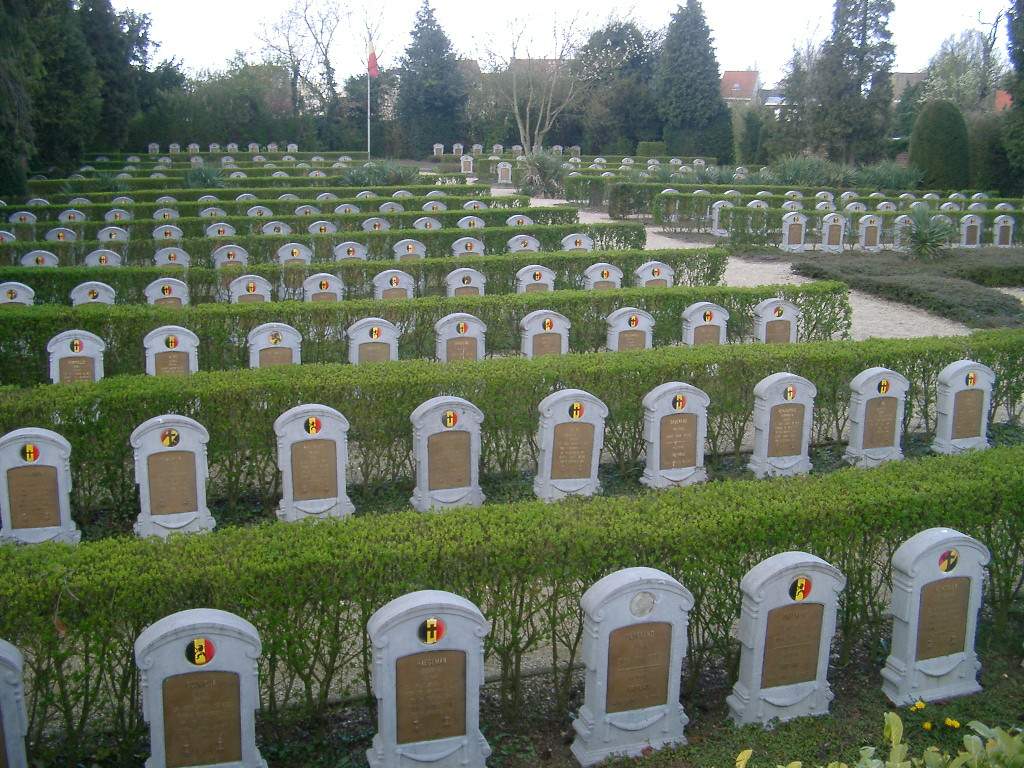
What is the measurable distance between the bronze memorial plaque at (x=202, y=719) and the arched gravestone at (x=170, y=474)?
3.31 metres

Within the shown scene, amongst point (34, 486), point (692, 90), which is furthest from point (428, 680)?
point (692, 90)

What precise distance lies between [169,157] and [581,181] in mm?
22310

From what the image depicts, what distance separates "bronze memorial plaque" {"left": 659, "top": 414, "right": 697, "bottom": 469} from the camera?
29.3 ft

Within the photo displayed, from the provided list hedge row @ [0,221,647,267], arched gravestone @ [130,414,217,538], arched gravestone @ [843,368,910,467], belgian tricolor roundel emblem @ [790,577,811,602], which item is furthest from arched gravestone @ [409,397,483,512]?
hedge row @ [0,221,647,267]

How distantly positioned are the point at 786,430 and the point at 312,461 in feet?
15.1

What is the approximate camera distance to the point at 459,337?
459 inches

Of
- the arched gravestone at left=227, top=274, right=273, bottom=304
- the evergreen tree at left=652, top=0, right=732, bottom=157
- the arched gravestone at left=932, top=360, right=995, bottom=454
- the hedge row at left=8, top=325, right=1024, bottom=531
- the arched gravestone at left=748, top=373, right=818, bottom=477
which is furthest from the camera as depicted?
the evergreen tree at left=652, top=0, right=732, bottom=157

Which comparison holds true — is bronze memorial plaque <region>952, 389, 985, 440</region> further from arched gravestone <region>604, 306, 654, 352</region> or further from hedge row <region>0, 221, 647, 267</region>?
hedge row <region>0, 221, 647, 267</region>

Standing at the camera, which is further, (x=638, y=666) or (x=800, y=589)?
(x=800, y=589)

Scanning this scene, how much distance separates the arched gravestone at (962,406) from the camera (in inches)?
384

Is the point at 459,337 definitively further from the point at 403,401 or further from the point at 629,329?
the point at 403,401

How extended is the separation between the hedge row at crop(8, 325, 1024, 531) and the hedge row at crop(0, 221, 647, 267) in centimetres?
825

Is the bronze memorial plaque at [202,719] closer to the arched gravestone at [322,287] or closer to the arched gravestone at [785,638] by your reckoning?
the arched gravestone at [785,638]

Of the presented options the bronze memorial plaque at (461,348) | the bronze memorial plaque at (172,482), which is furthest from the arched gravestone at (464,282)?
the bronze memorial plaque at (172,482)
